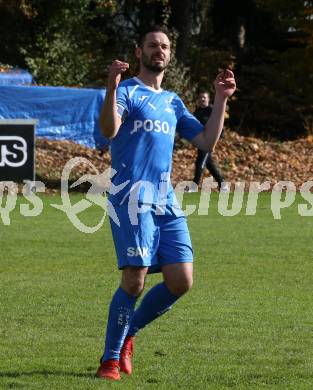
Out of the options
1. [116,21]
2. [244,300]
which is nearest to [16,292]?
[244,300]

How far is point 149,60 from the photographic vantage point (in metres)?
6.86

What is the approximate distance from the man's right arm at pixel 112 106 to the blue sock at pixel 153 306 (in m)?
1.05

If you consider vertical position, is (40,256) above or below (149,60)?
below

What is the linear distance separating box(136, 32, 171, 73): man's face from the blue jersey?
182mm

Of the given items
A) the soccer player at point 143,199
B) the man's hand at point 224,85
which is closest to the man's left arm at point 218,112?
the man's hand at point 224,85

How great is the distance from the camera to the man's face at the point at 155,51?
22.3ft

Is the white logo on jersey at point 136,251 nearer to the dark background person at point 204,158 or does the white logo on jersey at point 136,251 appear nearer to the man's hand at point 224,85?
the man's hand at point 224,85

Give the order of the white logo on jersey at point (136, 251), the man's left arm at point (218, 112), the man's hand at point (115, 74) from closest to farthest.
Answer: the man's hand at point (115, 74) → the white logo on jersey at point (136, 251) → the man's left arm at point (218, 112)

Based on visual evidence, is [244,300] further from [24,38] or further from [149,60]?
[24,38]

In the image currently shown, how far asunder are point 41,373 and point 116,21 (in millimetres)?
33175

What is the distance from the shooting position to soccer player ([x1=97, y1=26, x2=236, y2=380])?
6.84 metres

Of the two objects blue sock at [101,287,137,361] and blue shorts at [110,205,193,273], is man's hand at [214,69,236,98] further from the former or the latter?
Result: blue sock at [101,287,137,361]

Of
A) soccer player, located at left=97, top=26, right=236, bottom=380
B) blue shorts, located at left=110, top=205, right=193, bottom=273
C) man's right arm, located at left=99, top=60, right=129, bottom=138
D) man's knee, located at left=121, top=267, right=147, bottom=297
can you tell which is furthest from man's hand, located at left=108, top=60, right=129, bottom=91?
man's knee, located at left=121, top=267, right=147, bottom=297

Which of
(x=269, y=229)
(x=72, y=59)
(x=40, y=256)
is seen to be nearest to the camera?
(x=40, y=256)
